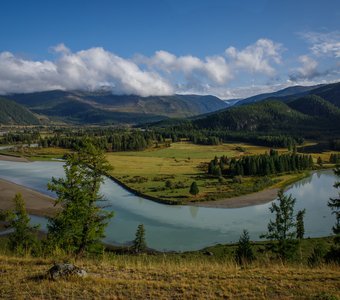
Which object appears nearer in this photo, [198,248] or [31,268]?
[31,268]

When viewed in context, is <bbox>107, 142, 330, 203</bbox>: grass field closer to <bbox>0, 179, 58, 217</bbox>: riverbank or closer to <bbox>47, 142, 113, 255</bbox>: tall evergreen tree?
<bbox>0, 179, 58, 217</bbox>: riverbank

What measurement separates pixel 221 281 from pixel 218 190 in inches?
3712

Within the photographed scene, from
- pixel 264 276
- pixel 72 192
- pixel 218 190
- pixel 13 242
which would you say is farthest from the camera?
pixel 218 190

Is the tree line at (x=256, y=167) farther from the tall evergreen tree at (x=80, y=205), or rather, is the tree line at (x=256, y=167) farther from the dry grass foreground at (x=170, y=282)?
the dry grass foreground at (x=170, y=282)

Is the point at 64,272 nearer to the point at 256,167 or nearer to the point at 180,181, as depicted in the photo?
the point at 180,181

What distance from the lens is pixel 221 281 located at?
53.6 feet

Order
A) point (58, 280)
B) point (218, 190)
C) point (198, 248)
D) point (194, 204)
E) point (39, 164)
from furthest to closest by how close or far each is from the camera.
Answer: point (39, 164) → point (218, 190) → point (194, 204) → point (198, 248) → point (58, 280)

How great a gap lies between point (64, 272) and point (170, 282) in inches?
184

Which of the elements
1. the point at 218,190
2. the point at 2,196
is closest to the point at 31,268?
the point at 2,196

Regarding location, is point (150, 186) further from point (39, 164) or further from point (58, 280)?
point (58, 280)

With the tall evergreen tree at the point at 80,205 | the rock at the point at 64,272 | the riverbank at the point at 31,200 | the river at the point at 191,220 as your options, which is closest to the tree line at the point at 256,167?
the river at the point at 191,220

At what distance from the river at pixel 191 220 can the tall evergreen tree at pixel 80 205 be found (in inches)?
1267

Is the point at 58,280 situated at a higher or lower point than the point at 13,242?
higher

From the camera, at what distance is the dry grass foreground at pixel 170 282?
1470 centimetres
